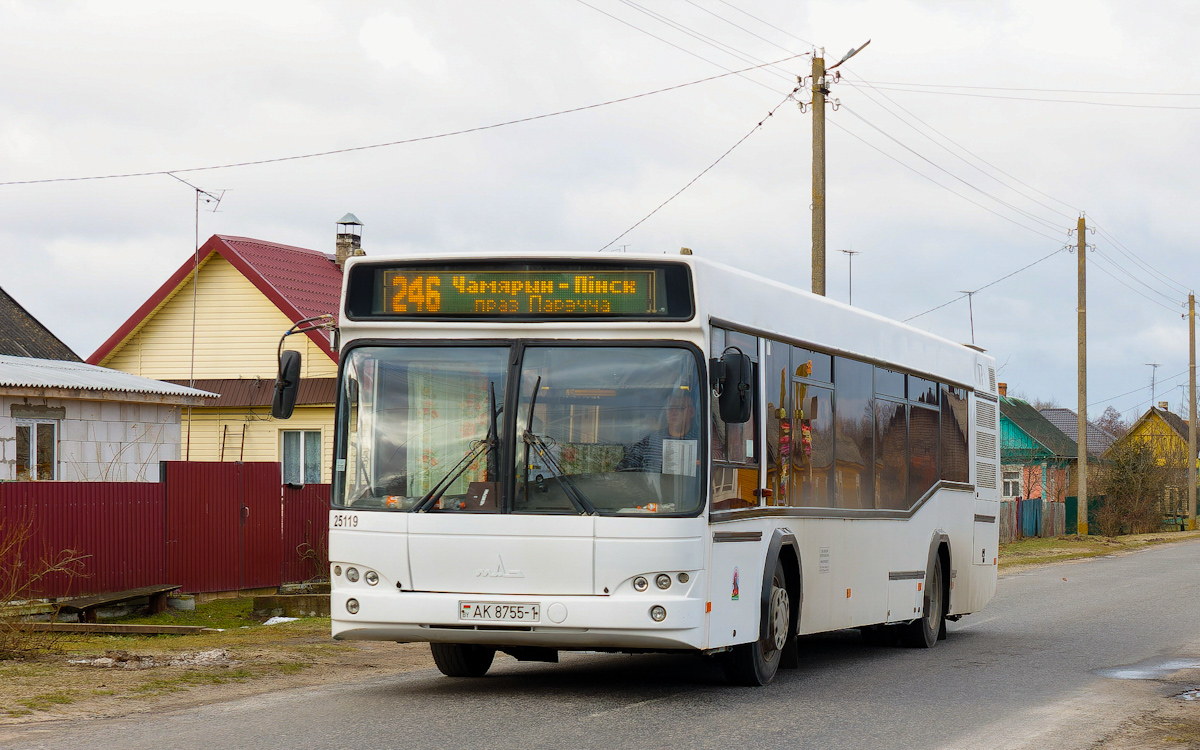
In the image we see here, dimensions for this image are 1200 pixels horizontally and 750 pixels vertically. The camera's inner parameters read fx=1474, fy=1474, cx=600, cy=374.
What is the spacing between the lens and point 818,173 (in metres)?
22.8

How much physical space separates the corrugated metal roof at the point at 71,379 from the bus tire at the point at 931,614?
1221 cm

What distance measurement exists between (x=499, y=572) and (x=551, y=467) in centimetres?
73

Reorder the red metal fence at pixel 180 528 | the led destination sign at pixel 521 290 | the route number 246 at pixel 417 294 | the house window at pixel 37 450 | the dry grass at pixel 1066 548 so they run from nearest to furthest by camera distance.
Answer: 1. the led destination sign at pixel 521 290
2. the route number 246 at pixel 417 294
3. the red metal fence at pixel 180 528
4. the house window at pixel 37 450
5. the dry grass at pixel 1066 548

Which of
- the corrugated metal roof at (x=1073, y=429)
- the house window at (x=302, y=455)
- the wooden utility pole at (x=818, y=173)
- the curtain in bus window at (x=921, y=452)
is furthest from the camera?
the corrugated metal roof at (x=1073, y=429)

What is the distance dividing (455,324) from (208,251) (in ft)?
80.2

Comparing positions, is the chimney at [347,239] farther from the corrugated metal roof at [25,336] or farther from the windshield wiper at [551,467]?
the windshield wiper at [551,467]

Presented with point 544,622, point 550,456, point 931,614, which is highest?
point 550,456

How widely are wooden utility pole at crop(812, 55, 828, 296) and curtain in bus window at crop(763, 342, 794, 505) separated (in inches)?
414

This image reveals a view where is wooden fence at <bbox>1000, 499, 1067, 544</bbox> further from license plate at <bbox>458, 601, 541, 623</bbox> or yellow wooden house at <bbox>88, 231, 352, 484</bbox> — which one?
license plate at <bbox>458, 601, 541, 623</bbox>

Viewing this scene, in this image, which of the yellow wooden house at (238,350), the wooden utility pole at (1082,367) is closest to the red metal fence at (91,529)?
the yellow wooden house at (238,350)

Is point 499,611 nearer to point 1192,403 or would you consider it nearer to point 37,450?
point 37,450

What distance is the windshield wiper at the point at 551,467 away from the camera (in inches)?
362

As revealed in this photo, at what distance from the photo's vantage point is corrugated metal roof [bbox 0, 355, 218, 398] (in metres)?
20.3

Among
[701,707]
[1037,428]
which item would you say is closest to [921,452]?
[701,707]
